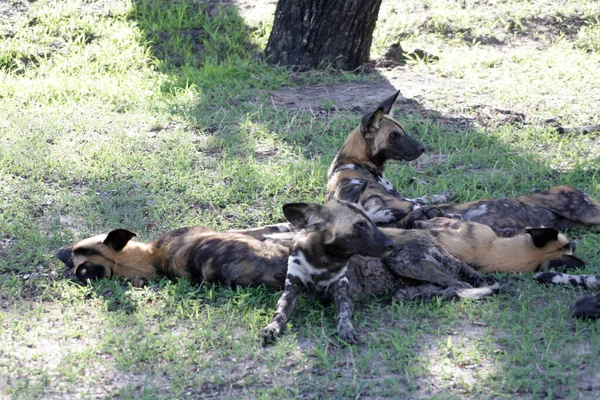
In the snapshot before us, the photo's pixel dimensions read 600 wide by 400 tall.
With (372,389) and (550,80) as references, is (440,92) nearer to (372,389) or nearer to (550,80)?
(550,80)

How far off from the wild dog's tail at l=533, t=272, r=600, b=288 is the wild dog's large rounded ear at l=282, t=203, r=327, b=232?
1.32 m

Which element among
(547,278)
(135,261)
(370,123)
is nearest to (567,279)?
(547,278)

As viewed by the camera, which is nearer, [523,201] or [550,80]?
[523,201]

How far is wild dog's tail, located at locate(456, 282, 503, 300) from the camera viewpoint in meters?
4.85

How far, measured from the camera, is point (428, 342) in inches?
173

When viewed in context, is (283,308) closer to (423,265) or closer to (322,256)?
(322,256)

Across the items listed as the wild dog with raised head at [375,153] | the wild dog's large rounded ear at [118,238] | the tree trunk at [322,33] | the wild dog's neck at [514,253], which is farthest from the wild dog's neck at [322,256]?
the tree trunk at [322,33]

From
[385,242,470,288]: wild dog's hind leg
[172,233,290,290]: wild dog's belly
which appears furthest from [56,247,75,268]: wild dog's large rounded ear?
[385,242,470,288]: wild dog's hind leg

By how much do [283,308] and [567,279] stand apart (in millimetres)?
1651

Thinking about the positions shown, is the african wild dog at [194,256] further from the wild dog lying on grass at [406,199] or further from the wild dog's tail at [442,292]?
the wild dog lying on grass at [406,199]

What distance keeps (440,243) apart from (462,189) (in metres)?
1.38

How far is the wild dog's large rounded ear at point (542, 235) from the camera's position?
5.20 meters

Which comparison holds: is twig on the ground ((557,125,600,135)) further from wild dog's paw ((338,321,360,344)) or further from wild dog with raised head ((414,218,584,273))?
wild dog's paw ((338,321,360,344))

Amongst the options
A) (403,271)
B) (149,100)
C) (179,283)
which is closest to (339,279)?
(403,271)
